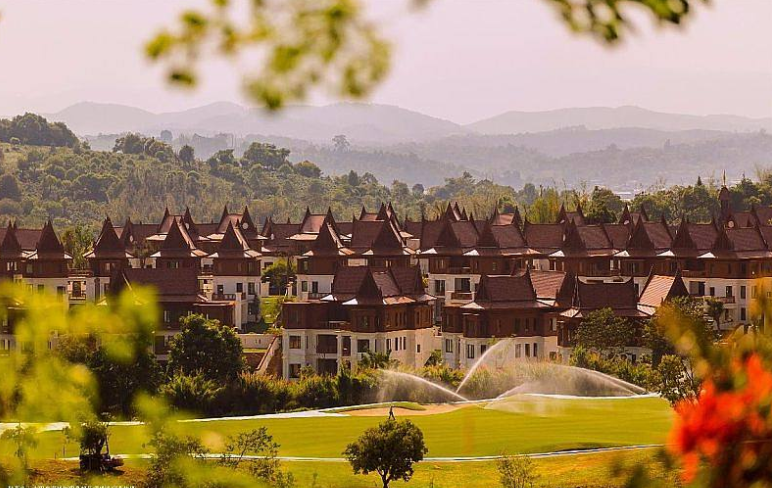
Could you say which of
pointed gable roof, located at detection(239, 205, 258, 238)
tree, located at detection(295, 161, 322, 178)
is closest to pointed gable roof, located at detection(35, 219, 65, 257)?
pointed gable roof, located at detection(239, 205, 258, 238)

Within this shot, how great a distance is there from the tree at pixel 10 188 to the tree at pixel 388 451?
97.8 metres

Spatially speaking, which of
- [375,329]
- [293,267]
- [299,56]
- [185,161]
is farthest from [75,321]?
[185,161]

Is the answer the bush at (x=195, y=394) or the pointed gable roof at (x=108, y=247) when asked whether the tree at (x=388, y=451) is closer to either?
the bush at (x=195, y=394)

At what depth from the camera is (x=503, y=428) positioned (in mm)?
31562

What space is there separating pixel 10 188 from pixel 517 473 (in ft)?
332

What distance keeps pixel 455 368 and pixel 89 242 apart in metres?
28.5

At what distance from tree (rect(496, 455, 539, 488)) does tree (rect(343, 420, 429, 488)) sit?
5.33ft

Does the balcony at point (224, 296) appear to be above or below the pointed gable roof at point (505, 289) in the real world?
below

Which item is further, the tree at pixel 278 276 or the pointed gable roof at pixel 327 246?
the tree at pixel 278 276

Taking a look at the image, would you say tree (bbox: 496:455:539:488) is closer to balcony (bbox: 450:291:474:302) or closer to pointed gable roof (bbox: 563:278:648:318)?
pointed gable roof (bbox: 563:278:648:318)

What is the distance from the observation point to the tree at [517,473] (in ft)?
81.6

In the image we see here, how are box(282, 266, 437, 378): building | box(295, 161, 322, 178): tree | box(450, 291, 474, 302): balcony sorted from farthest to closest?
box(295, 161, 322, 178): tree → box(450, 291, 474, 302): balcony → box(282, 266, 437, 378): building

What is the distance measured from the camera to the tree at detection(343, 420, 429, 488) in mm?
25688

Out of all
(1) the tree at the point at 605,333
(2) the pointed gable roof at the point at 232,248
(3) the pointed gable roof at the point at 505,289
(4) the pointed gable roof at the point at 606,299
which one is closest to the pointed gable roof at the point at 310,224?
(2) the pointed gable roof at the point at 232,248
